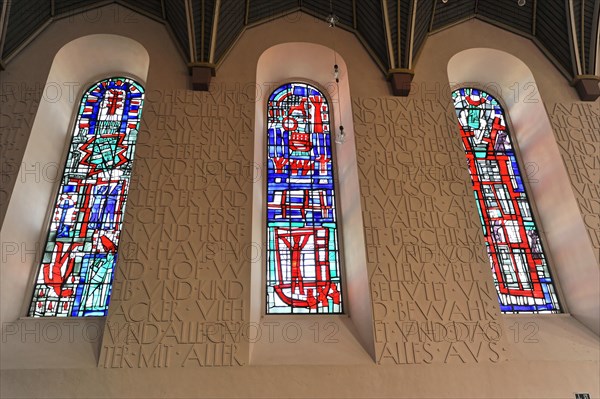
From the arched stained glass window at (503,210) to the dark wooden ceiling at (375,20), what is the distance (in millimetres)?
1310

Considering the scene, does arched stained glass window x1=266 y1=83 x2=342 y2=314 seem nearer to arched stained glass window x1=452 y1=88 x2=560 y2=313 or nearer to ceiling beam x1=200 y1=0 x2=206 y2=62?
ceiling beam x1=200 y1=0 x2=206 y2=62

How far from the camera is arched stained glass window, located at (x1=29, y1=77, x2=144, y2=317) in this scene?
6.44m

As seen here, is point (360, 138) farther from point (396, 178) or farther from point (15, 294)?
point (15, 294)

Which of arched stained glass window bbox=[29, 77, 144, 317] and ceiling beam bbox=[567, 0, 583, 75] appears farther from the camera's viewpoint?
ceiling beam bbox=[567, 0, 583, 75]

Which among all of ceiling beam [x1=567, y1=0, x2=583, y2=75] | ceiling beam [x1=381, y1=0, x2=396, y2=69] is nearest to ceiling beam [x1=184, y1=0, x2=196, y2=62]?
ceiling beam [x1=381, y1=0, x2=396, y2=69]

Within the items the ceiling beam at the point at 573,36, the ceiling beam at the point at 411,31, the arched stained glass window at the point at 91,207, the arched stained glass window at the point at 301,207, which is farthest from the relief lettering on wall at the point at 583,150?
the arched stained glass window at the point at 91,207

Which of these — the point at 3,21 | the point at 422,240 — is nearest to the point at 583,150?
the point at 422,240

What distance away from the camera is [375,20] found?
8062mm

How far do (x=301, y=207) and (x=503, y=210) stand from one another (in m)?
3.14

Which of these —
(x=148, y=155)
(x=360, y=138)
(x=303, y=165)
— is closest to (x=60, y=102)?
(x=148, y=155)

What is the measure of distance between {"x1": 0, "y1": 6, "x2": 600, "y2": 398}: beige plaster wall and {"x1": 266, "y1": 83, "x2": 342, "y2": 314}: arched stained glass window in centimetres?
45

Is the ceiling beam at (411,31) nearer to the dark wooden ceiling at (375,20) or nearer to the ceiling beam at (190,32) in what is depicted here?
the dark wooden ceiling at (375,20)

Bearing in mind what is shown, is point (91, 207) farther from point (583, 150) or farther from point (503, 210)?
point (583, 150)

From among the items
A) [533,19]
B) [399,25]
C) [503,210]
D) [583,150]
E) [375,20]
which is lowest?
[503,210]
